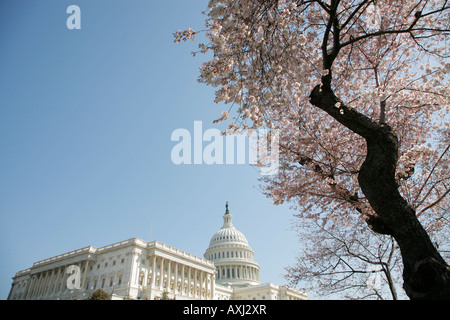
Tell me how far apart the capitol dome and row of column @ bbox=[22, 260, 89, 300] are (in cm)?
3974

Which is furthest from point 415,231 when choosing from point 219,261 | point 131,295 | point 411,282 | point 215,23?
point 219,261

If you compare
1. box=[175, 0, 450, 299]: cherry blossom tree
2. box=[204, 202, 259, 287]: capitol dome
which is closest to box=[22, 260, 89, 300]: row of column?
box=[204, 202, 259, 287]: capitol dome

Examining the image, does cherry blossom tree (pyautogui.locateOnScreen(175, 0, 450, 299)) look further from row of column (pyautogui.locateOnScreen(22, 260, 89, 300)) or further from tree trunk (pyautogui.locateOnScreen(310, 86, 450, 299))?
row of column (pyautogui.locateOnScreen(22, 260, 89, 300))

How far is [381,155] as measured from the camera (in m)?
5.20

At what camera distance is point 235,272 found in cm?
8962

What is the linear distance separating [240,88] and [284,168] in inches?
175

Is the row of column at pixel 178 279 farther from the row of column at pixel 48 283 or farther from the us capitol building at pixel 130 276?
the row of column at pixel 48 283

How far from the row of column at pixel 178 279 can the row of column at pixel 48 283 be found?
1436 centimetres

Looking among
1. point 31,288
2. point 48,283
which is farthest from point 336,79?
point 31,288

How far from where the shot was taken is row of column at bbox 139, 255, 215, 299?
192 ft

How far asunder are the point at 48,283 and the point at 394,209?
79748 mm

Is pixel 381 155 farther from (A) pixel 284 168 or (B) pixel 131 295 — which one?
(B) pixel 131 295

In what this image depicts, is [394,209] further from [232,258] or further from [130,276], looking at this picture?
[232,258]
